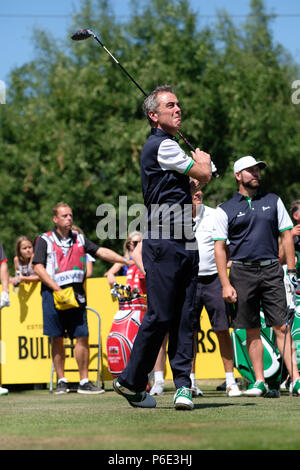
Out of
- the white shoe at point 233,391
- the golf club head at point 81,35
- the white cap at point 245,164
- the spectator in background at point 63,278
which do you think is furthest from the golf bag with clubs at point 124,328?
the golf club head at point 81,35

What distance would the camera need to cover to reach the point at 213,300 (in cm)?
962

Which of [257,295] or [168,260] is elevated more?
[168,260]

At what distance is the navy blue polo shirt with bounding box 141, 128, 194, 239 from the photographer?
6.43 meters

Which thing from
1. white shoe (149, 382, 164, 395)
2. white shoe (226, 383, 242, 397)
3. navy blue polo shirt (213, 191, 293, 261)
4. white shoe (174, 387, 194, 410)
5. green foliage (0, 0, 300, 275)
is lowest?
white shoe (149, 382, 164, 395)

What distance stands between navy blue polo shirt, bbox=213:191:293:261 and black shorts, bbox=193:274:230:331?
3.18ft

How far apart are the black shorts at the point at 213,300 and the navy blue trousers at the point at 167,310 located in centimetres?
295

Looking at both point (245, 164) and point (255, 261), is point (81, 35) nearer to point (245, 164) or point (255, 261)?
point (245, 164)

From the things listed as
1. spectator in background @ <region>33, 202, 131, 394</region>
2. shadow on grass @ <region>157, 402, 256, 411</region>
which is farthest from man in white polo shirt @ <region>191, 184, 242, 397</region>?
shadow on grass @ <region>157, 402, 256, 411</region>

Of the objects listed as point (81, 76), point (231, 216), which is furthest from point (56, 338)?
point (81, 76)

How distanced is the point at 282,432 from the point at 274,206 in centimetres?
410

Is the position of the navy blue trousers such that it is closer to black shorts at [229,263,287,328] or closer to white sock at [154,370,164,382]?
black shorts at [229,263,287,328]

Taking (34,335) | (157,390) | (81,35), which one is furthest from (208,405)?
(34,335)

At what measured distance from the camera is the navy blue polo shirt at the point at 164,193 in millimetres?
6426

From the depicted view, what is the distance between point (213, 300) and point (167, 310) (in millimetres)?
3248
